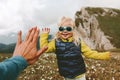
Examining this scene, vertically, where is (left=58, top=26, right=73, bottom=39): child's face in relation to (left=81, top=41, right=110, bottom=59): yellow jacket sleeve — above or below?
above

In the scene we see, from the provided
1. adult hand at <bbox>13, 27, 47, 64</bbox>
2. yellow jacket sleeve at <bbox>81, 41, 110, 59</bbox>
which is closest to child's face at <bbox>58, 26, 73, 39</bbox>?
yellow jacket sleeve at <bbox>81, 41, 110, 59</bbox>

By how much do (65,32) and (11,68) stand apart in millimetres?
7441

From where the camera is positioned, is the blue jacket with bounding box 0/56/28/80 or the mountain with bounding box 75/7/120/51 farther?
the mountain with bounding box 75/7/120/51

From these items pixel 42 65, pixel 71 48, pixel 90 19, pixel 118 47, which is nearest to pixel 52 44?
pixel 71 48

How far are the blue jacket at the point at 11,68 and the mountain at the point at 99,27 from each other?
74.2m

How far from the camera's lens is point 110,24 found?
3273 inches

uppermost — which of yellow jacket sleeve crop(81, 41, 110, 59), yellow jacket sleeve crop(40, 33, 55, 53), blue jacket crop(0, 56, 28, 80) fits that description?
blue jacket crop(0, 56, 28, 80)

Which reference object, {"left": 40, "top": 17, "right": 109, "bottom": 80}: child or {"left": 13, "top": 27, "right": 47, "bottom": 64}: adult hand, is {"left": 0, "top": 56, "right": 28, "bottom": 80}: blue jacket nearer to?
{"left": 13, "top": 27, "right": 47, "bottom": 64}: adult hand

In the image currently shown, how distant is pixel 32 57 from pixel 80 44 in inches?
291

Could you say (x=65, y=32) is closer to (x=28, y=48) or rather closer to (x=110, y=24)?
(x=28, y=48)

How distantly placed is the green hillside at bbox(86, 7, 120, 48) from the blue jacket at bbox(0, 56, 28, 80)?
245 ft

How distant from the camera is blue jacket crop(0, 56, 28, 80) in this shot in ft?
8.38

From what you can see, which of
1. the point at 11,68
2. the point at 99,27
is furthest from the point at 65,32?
the point at 99,27

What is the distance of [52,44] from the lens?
1009 centimetres
